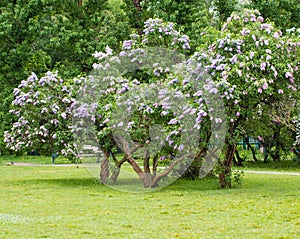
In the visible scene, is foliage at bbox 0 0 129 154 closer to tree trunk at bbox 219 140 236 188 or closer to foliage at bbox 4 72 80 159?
foliage at bbox 4 72 80 159

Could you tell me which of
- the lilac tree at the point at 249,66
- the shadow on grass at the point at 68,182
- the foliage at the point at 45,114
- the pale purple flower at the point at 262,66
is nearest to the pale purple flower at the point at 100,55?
the foliage at the point at 45,114

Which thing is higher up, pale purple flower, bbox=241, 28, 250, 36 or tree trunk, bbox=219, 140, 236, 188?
pale purple flower, bbox=241, 28, 250, 36

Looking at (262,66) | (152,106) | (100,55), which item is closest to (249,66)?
(262,66)

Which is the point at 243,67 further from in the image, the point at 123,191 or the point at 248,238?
the point at 248,238

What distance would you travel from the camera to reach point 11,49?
99.1 feet

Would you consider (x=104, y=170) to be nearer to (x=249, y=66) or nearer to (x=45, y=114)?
(x=45, y=114)

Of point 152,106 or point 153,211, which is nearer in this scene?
point 153,211

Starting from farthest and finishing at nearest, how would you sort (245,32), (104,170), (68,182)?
(68,182) < (104,170) < (245,32)

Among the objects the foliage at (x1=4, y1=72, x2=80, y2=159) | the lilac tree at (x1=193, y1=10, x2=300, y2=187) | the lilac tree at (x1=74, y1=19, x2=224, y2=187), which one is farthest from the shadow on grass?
the lilac tree at (x1=193, y1=10, x2=300, y2=187)

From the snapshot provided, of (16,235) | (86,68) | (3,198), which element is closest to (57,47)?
(86,68)

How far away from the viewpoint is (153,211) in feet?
40.5

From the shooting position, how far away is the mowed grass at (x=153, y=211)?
980 centimetres

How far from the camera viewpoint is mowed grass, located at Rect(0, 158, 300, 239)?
386 inches

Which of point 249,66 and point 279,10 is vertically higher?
point 279,10
